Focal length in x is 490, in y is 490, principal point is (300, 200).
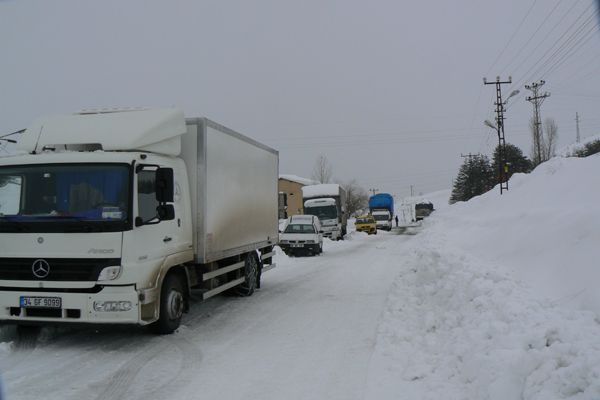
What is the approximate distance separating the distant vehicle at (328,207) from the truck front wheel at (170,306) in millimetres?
26416

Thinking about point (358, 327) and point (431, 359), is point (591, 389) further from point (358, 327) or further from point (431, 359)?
point (358, 327)

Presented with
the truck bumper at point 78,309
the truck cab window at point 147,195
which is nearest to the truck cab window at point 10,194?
the truck bumper at point 78,309

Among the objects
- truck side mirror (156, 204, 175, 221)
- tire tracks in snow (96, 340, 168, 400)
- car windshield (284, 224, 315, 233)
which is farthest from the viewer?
car windshield (284, 224, 315, 233)

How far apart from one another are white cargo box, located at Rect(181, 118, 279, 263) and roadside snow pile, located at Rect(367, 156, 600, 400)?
324cm

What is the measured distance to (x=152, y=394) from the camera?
16.7ft

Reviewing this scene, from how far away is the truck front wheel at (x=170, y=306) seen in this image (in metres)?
7.25

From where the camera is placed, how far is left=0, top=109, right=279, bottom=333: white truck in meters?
6.34

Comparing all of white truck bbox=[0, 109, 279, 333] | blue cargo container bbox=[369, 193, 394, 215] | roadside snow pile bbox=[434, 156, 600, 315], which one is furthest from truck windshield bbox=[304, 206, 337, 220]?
white truck bbox=[0, 109, 279, 333]

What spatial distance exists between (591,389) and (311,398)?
2531mm

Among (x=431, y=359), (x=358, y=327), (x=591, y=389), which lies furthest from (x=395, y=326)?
(x=591, y=389)

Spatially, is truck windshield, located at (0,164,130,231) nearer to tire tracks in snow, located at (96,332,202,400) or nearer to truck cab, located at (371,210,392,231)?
tire tracks in snow, located at (96,332,202,400)

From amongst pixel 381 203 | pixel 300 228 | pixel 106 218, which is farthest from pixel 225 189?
pixel 381 203

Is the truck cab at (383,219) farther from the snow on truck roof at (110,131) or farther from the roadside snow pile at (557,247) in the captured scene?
the snow on truck roof at (110,131)

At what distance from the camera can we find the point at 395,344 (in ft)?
21.7
